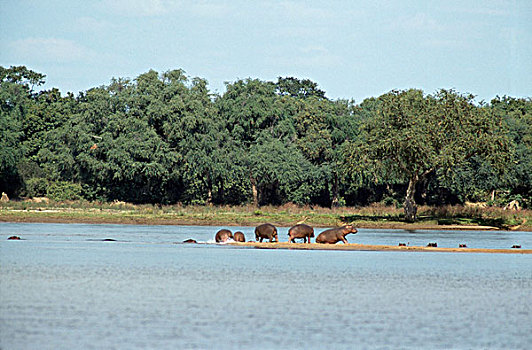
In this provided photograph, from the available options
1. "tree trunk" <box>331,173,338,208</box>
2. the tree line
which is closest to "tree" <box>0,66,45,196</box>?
the tree line

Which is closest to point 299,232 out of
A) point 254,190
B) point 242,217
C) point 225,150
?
point 242,217

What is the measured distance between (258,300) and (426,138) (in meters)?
40.5

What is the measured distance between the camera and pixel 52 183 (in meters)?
80.1

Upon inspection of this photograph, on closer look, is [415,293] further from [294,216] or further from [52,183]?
[52,183]

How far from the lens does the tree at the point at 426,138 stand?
2243 inches

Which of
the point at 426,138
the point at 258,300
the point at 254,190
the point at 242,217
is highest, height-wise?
the point at 426,138

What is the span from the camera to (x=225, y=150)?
78750 millimetres

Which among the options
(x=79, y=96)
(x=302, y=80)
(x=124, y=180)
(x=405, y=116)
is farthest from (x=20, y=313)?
(x=302, y=80)

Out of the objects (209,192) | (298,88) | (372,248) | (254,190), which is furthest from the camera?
(298,88)

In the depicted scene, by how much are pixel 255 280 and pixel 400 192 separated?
2504 inches

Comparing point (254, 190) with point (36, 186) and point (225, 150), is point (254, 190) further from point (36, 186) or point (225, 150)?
A: point (36, 186)

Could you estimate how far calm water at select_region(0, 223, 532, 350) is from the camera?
1417 centimetres

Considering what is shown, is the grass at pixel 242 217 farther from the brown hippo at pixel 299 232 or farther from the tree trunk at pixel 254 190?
the brown hippo at pixel 299 232

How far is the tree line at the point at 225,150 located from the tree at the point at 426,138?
0.18m
